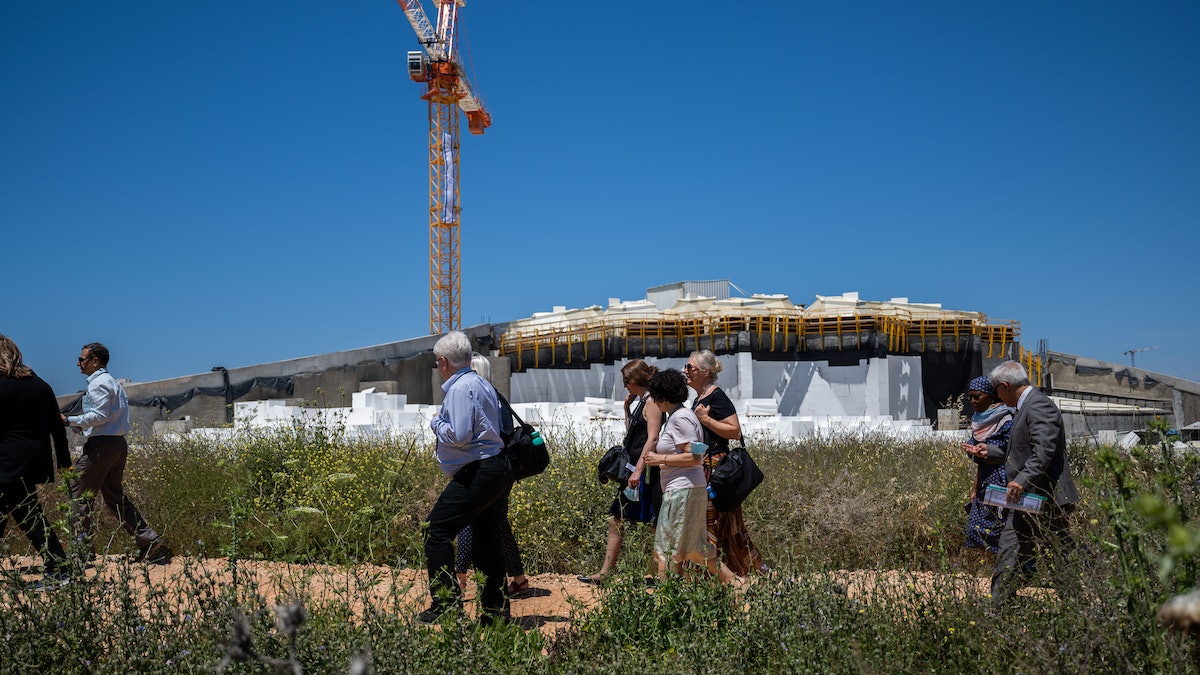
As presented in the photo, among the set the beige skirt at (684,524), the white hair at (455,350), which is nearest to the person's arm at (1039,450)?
the beige skirt at (684,524)

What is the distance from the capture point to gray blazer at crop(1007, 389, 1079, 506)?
4.59 metres

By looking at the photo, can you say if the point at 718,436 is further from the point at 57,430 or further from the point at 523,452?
the point at 57,430

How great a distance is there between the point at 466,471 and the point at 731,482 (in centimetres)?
167

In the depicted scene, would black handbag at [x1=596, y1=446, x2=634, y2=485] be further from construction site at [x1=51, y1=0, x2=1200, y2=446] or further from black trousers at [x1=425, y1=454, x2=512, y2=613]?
construction site at [x1=51, y1=0, x2=1200, y2=446]

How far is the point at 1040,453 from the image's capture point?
4586mm

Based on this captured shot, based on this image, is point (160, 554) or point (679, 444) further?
point (160, 554)

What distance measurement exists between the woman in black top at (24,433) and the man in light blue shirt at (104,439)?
20 centimetres

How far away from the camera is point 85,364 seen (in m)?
6.14

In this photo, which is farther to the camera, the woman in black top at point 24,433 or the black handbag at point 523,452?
the woman in black top at point 24,433

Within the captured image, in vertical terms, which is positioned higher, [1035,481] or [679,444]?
[679,444]

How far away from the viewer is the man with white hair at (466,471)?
4.47 metres

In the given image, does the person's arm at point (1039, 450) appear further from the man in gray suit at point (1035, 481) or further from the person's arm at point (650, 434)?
the person's arm at point (650, 434)

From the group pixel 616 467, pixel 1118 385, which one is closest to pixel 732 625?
pixel 616 467

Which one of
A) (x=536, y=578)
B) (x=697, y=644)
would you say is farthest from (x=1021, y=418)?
(x=536, y=578)
